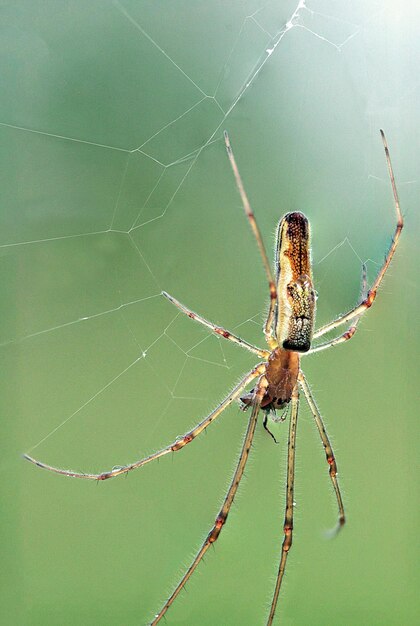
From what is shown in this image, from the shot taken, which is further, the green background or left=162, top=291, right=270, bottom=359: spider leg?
the green background

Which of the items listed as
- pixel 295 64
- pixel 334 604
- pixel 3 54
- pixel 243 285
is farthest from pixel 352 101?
pixel 334 604

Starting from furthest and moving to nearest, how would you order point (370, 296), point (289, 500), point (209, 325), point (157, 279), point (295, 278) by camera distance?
1. point (157, 279)
2. point (289, 500)
3. point (370, 296)
4. point (209, 325)
5. point (295, 278)

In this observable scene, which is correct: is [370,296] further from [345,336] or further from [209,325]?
[209,325]

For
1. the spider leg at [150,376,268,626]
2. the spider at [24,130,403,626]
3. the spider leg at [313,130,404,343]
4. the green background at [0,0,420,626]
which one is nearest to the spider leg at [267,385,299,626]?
the spider at [24,130,403,626]

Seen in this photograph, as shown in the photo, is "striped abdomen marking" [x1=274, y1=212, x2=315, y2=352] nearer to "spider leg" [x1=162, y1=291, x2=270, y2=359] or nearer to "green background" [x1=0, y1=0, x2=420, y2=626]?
"spider leg" [x1=162, y1=291, x2=270, y2=359]

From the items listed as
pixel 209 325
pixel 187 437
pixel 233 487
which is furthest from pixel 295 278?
pixel 233 487
